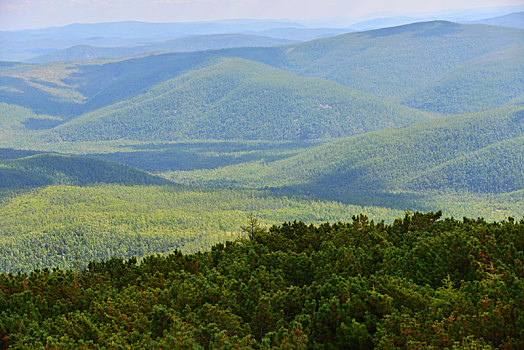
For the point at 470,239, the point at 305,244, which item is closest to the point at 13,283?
the point at 305,244

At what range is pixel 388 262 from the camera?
44.4 metres

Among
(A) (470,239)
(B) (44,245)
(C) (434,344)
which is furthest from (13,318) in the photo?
(B) (44,245)

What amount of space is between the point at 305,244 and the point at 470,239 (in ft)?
64.8

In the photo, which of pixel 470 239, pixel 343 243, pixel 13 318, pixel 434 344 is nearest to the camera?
pixel 434 344

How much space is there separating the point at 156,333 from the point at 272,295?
9026mm

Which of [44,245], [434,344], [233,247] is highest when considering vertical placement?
[434,344]

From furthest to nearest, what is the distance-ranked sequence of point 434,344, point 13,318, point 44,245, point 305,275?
point 44,245, point 305,275, point 13,318, point 434,344

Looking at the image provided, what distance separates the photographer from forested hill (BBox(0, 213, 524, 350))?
29641 mm

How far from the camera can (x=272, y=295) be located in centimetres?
3850

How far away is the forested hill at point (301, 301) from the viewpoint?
29641 millimetres

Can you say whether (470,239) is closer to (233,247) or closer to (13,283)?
(233,247)

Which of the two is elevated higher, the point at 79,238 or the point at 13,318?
the point at 13,318

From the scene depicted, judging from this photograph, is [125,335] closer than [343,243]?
Yes

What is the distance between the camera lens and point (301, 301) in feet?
123
